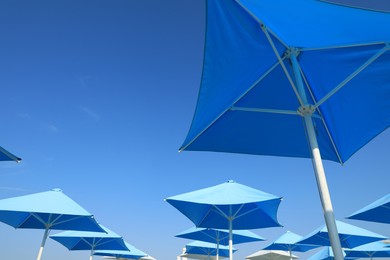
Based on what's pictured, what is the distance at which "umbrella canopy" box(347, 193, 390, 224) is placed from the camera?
6849 millimetres

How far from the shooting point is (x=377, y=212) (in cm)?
727

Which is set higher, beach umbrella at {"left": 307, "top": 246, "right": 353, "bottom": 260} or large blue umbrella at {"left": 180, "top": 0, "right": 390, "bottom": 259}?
large blue umbrella at {"left": 180, "top": 0, "right": 390, "bottom": 259}

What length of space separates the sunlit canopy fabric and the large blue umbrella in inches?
0.4

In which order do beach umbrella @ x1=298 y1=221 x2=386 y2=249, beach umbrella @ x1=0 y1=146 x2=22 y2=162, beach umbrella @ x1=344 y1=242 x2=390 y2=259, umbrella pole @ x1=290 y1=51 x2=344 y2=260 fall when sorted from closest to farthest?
1. umbrella pole @ x1=290 y1=51 x2=344 y2=260
2. beach umbrella @ x1=0 y1=146 x2=22 y2=162
3. beach umbrella @ x1=298 y1=221 x2=386 y2=249
4. beach umbrella @ x1=344 y1=242 x2=390 y2=259

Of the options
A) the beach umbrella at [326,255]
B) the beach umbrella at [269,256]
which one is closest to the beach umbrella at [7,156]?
the beach umbrella at [326,255]

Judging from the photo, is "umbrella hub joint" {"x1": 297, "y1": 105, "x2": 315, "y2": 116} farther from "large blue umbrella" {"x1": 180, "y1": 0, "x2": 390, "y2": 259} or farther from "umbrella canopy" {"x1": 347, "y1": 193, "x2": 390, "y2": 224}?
"umbrella canopy" {"x1": 347, "y1": 193, "x2": 390, "y2": 224}

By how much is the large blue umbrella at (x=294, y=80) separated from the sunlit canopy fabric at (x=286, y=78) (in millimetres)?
11

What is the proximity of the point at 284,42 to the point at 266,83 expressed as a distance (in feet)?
2.90

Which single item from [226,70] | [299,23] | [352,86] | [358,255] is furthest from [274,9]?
[358,255]

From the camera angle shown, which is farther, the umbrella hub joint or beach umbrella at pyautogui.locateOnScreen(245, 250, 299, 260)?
beach umbrella at pyautogui.locateOnScreen(245, 250, 299, 260)

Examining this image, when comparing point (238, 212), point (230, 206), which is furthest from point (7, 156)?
point (238, 212)

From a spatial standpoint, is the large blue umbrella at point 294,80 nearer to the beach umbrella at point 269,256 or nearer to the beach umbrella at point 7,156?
the beach umbrella at point 7,156

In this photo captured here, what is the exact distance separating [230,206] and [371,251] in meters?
10.1

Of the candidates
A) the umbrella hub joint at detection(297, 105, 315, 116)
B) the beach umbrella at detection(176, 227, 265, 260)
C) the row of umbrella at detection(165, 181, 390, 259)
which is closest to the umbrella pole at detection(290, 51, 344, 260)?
the umbrella hub joint at detection(297, 105, 315, 116)
